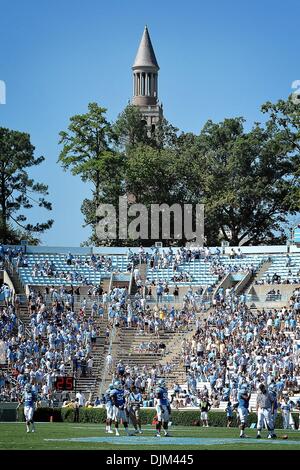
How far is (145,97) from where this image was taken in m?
152

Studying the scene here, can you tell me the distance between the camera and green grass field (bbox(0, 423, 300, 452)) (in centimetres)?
3400

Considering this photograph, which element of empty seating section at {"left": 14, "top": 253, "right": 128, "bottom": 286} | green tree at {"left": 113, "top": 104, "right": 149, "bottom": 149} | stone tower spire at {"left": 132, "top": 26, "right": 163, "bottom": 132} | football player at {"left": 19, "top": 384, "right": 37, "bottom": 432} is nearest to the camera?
football player at {"left": 19, "top": 384, "right": 37, "bottom": 432}

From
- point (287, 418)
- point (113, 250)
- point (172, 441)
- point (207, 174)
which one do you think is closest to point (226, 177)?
point (207, 174)

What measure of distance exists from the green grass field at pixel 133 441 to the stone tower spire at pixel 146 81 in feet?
348

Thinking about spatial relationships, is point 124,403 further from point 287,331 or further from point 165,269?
point 165,269

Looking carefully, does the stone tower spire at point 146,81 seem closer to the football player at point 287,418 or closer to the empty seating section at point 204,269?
the empty seating section at point 204,269

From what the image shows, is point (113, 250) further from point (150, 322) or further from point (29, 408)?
point (29, 408)

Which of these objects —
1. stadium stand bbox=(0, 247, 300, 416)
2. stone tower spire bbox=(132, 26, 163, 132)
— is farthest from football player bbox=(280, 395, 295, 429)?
stone tower spire bbox=(132, 26, 163, 132)

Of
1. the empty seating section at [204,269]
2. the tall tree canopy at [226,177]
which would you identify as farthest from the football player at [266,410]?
the tall tree canopy at [226,177]

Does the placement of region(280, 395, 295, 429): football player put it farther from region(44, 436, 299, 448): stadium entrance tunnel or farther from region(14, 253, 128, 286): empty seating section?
region(14, 253, 128, 286): empty seating section

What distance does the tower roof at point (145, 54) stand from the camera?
149250 millimetres

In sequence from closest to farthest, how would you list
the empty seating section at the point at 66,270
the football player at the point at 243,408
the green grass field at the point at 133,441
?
1. the green grass field at the point at 133,441
2. the football player at the point at 243,408
3. the empty seating section at the point at 66,270

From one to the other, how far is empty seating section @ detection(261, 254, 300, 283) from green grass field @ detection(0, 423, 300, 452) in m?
32.1
